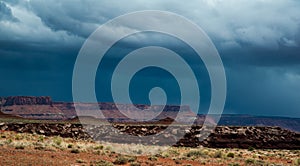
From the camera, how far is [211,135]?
65.2 meters

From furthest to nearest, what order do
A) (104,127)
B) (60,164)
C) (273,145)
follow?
(104,127)
(273,145)
(60,164)

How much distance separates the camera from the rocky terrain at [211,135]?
2475 inches

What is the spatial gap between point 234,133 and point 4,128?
37.0m

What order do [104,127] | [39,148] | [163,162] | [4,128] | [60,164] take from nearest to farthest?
[60,164], [163,162], [39,148], [4,128], [104,127]

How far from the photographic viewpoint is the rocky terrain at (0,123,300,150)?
206ft

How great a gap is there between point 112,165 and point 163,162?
590cm

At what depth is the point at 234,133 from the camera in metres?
66.3

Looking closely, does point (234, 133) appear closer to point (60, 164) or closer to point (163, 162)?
point (163, 162)

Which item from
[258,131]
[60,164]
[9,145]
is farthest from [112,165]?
[258,131]

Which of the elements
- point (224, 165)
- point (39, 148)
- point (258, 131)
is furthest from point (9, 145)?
point (258, 131)

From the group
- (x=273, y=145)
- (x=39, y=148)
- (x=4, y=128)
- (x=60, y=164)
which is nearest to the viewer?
(x=60, y=164)

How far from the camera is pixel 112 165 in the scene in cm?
2584

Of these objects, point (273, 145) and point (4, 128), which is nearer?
point (273, 145)

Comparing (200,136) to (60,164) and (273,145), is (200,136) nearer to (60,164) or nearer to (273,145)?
(273,145)
